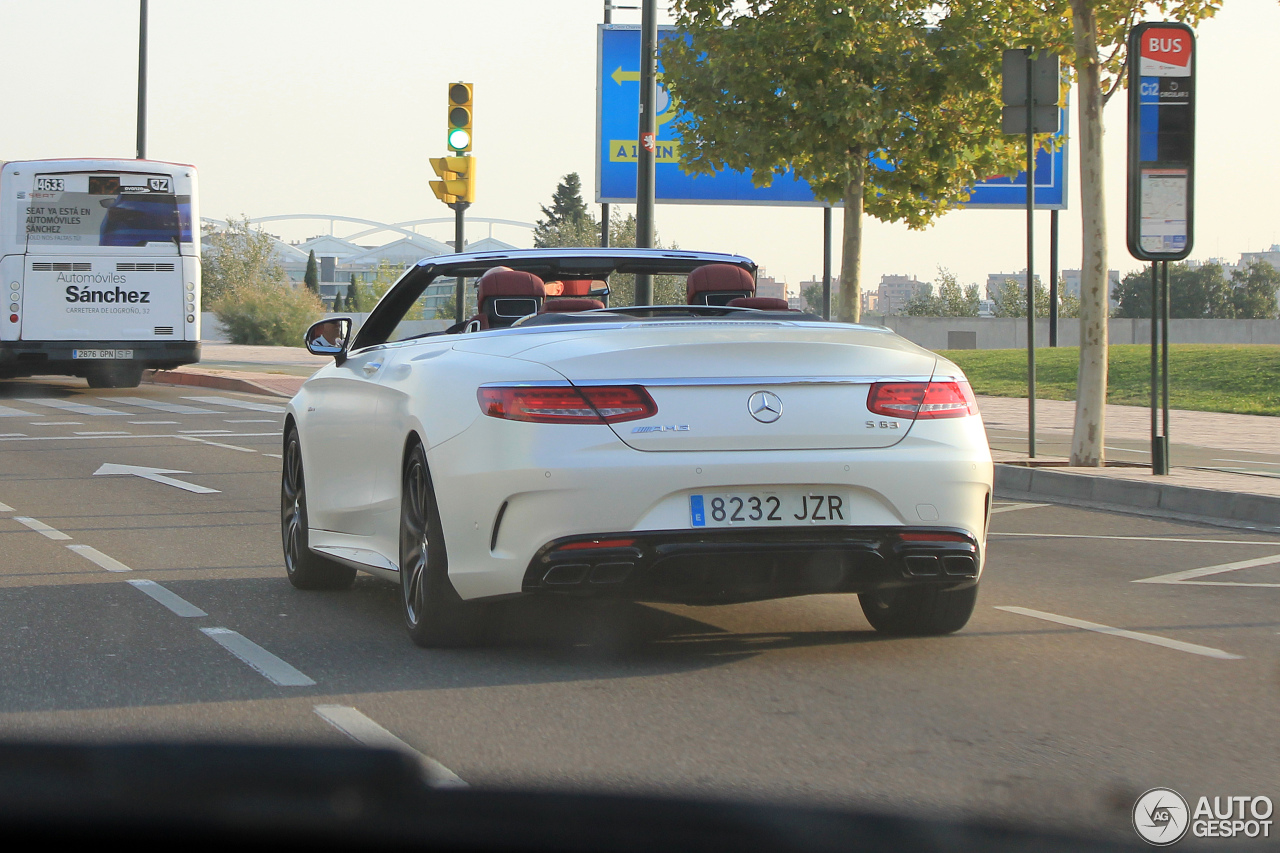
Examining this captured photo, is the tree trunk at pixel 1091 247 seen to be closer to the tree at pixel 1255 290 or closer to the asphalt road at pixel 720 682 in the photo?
the asphalt road at pixel 720 682

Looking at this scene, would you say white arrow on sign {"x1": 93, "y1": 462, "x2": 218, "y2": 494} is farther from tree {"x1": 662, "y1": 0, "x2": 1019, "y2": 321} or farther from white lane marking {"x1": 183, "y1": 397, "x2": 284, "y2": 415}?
white lane marking {"x1": 183, "y1": 397, "x2": 284, "y2": 415}

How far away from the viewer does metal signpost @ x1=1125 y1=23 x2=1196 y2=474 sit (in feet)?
40.0

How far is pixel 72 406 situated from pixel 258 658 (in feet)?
59.1

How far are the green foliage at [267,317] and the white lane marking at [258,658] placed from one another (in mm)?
46849

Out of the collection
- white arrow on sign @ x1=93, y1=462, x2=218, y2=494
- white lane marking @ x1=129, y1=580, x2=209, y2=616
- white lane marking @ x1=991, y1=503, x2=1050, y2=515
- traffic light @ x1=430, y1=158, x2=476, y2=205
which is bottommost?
white lane marking @ x1=129, y1=580, x2=209, y2=616

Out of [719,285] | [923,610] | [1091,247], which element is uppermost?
[1091,247]

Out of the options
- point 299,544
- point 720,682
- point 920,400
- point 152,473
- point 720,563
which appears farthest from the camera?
point 152,473

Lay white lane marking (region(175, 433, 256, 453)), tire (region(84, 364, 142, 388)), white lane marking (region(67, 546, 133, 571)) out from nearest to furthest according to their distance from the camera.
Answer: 1. white lane marking (region(67, 546, 133, 571))
2. white lane marking (region(175, 433, 256, 453))
3. tire (region(84, 364, 142, 388))

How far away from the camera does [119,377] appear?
2688cm

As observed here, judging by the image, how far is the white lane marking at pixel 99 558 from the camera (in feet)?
25.7

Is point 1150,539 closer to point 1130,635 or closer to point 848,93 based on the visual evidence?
point 1130,635

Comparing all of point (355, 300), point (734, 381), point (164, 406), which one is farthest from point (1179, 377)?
point (355, 300)

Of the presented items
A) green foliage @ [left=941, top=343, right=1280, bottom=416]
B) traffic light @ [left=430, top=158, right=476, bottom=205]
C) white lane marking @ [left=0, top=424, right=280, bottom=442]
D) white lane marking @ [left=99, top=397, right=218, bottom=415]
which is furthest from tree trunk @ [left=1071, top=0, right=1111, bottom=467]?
white lane marking @ [left=99, top=397, right=218, bottom=415]

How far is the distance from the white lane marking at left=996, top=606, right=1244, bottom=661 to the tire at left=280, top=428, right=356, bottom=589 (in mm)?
2926
